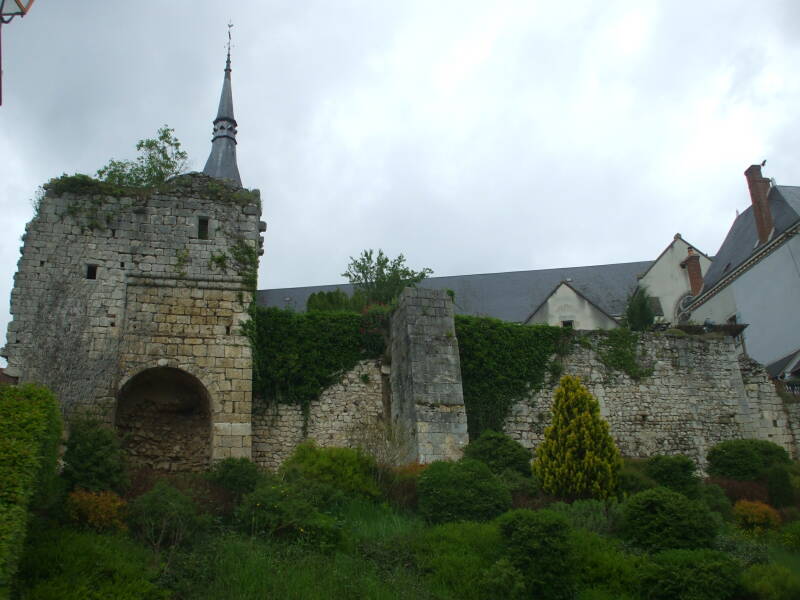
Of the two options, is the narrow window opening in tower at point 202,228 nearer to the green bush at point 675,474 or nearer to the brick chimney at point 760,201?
the green bush at point 675,474

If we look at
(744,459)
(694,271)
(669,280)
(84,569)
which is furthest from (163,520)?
(694,271)

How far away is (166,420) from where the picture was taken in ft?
42.7

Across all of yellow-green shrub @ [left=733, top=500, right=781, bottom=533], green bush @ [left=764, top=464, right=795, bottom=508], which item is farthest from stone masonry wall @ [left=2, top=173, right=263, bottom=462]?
green bush @ [left=764, top=464, right=795, bottom=508]

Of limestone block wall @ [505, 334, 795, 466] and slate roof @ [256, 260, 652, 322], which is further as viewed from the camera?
slate roof @ [256, 260, 652, 322]

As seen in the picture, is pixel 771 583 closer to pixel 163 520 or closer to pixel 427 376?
pixel 163 520

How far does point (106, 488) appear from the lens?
32.0 feet

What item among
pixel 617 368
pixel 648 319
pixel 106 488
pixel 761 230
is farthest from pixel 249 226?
pixel 761 230

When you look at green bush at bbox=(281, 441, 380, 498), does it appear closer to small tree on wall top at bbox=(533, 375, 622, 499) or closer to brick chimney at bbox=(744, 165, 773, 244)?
small tree on wall top at bbox=(533, 375, 622, 499)

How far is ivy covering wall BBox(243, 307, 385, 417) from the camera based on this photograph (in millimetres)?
14305

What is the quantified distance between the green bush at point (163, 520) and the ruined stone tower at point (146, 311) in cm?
301

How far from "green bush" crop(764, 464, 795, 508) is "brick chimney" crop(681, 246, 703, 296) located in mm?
14721

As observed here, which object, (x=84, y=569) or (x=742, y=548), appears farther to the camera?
(x=742, y=548)

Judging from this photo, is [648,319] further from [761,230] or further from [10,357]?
[10,357]

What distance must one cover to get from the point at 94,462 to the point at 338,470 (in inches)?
126
